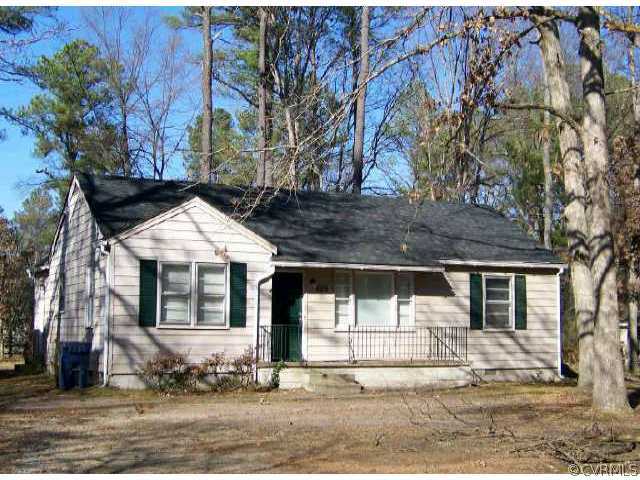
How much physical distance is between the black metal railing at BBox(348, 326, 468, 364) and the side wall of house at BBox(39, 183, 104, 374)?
5.68 metres

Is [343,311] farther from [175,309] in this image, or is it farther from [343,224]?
[175,309]

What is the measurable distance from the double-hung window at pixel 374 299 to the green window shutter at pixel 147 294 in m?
4.36

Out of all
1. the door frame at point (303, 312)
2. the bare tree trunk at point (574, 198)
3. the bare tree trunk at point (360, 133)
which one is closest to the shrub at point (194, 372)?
the door frame at point (303, 312)

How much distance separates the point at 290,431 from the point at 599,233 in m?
5.92

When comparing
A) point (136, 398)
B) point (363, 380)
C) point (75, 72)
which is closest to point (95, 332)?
point (136, 398)

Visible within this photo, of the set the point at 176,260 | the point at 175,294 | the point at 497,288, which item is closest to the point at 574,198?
the point at 497,288

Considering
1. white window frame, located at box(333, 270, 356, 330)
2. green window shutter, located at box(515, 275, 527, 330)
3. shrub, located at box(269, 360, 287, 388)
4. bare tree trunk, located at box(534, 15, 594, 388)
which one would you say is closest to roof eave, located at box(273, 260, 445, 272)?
white window frame, located at box(333, 270, 356, 330)

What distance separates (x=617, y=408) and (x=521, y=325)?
8081 mm

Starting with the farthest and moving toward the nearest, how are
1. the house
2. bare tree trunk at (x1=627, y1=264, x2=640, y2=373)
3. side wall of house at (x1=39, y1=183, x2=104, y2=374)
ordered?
1. bare tree trunk at (x1=627, y1=264, x2=640, y2=373)
2. side wall of house at (x1=39, y1=183, x2=104, y2=374)
3. the house

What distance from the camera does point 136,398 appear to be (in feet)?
52.1

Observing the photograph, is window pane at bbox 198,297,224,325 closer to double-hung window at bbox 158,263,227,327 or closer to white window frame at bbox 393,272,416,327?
double-hung window at bbox 158,263,227,327

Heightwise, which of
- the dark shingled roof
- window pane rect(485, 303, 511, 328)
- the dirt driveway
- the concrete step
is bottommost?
the dirt driveway

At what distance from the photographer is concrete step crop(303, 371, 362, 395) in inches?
672

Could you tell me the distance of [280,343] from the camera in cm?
1895
